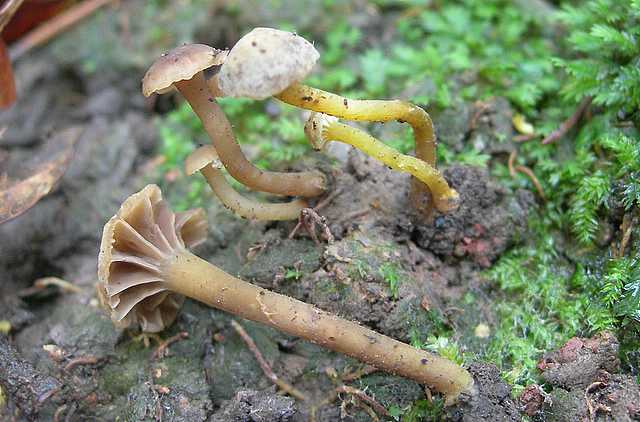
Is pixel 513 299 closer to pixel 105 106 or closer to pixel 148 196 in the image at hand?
pixel 148 196

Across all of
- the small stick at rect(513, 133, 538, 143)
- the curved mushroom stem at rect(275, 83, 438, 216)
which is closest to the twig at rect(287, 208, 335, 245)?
the curved mushroom stem at rect(275, 83, 438, 216)

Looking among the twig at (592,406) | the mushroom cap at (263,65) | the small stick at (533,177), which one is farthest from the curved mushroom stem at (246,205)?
the twig at (592,406)

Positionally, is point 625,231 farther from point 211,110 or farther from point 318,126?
point 211,110

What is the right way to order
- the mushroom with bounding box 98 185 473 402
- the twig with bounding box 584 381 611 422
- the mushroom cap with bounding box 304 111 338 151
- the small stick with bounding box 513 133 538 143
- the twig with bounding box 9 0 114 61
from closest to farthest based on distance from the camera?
the twig with bounding box 584 381 611 422
the mushroom with bounding box 98 185 473 402
the mushroom cap with bounding box 304 111 338 151
the small stick with bounding box 513 133 538 143
the twig with bounding box 9 0 114 61

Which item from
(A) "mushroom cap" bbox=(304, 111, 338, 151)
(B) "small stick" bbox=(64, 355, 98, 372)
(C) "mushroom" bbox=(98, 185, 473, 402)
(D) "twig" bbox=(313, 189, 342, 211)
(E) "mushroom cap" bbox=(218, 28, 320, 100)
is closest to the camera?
(E) "mushroom cap" bbox=(218, 28, 320, 100)

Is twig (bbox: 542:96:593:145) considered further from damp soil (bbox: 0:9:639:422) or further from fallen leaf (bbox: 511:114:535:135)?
damp soil (bbox: 0:9:639:422)
